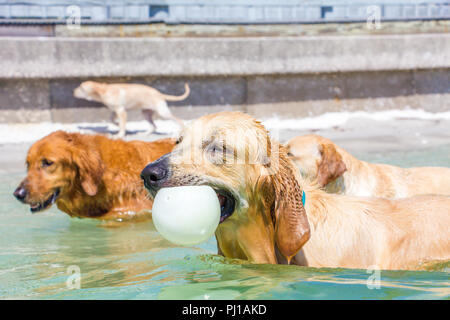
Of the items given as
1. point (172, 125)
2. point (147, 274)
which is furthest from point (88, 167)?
point (172, 125)

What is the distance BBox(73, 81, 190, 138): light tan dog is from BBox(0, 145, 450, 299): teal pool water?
4416 millimetres

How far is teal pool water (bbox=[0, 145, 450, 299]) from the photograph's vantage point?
12.0ft

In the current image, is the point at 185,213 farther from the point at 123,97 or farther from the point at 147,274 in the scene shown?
the point at 123,97

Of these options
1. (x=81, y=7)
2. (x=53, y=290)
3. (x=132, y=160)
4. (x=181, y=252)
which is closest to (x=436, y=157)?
A: (x=132, y=160)

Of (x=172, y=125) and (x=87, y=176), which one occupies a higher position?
(x=172, y=125)

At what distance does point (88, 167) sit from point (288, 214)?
130 inches

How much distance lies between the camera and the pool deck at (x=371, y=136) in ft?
30.6

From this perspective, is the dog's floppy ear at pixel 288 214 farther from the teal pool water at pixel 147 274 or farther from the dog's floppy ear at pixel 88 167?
the dog's floppy ear at pixel 88 167

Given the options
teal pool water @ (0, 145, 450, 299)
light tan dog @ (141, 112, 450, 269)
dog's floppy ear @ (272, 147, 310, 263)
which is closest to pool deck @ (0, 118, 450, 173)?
teal pool water @ (0, 145, 450, 299)

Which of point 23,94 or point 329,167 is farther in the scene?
point 23,94

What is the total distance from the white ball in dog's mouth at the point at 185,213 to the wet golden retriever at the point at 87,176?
3064 millimetres

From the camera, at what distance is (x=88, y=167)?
262 inches

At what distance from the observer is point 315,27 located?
14.0m

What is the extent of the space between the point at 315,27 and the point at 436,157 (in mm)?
5573
